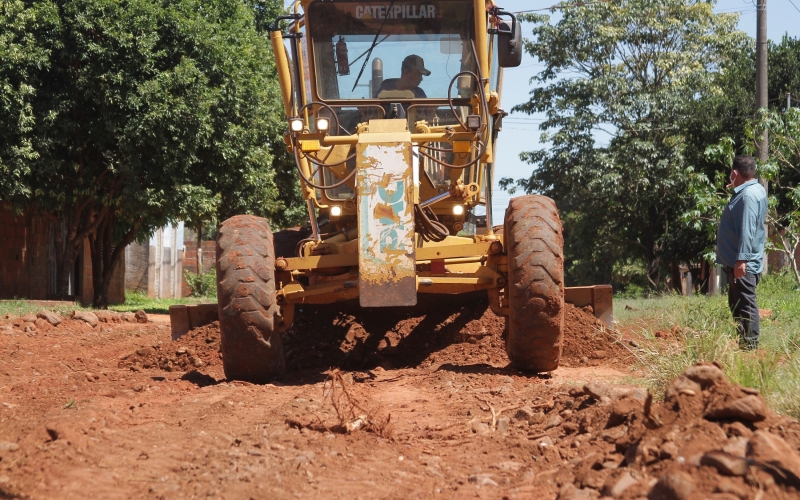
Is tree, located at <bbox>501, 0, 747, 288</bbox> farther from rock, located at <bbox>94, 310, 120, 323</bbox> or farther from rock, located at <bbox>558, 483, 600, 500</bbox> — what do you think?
rock, located at <bbox>558, 483, 600, 500</bbox>

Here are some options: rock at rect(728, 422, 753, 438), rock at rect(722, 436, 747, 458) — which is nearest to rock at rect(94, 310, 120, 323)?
Answer: rock at rect(728, 422, 753, 438)

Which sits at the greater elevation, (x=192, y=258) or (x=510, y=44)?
(x=510, y=44)

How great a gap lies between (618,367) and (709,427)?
13.9ft

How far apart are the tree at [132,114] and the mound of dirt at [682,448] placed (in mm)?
15375

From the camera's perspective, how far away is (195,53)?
1967 centimetres

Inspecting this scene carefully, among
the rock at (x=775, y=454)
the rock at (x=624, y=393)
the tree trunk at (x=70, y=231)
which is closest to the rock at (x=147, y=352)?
the rock at (x=624, y=393)

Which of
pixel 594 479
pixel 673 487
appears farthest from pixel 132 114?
pixel 673 487

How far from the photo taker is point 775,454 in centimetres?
321

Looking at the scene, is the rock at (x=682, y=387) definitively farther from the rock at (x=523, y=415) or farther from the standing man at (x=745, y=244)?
the standing man at (x=745, y=244)

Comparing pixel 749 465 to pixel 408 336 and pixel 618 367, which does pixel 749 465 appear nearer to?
pixel 618 367

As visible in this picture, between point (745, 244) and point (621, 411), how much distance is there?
12.2 feet

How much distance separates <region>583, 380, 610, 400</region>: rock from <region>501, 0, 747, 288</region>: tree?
78.5 ft

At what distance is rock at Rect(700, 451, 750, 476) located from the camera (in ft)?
10.6

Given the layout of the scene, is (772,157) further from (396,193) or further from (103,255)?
(103,255)
